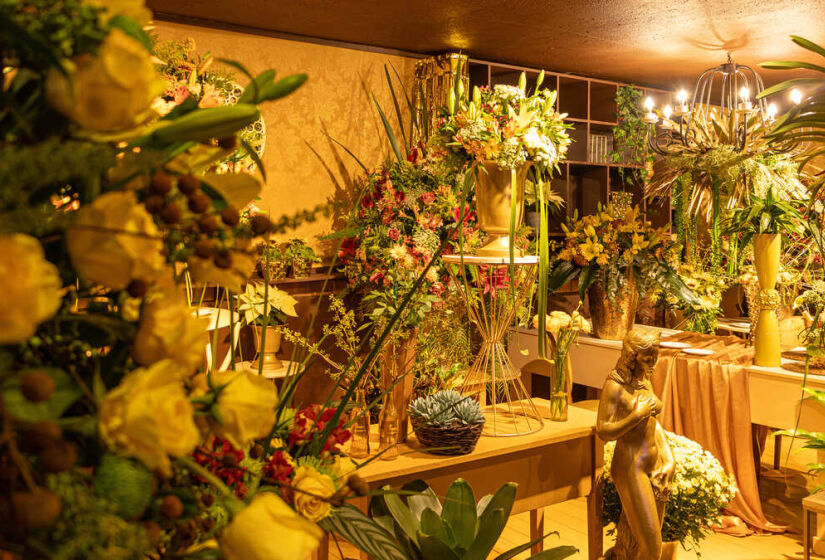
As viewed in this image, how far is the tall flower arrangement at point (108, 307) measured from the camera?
11.4 inches

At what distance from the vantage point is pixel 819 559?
3.17 m

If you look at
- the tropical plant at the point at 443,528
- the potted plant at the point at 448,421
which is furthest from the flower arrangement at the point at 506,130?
the tropical plant at the point at 443,528

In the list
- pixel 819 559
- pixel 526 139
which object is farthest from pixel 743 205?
pixel 526 139

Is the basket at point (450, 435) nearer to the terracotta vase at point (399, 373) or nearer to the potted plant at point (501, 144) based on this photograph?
the terracotta vase at point (399, 373)

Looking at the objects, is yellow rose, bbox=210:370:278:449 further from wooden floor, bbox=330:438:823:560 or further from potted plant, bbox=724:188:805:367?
potted plant, bbox=724:188:805:367

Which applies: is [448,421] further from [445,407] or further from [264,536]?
[264,536]

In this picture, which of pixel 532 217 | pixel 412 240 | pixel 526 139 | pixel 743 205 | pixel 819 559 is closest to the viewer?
pixel 526 139

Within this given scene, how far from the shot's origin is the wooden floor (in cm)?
338

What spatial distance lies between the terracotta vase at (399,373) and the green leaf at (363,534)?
89 cm

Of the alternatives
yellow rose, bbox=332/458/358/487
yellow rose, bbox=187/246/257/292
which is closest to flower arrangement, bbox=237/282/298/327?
yellow rose, bbox=332/458/358/487

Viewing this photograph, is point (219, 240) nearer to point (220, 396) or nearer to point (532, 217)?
point (220, 396)

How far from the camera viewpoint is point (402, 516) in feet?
3.29

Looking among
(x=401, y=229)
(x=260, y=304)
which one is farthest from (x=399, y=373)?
(x=401, y=229)

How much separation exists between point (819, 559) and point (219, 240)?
3.57m
